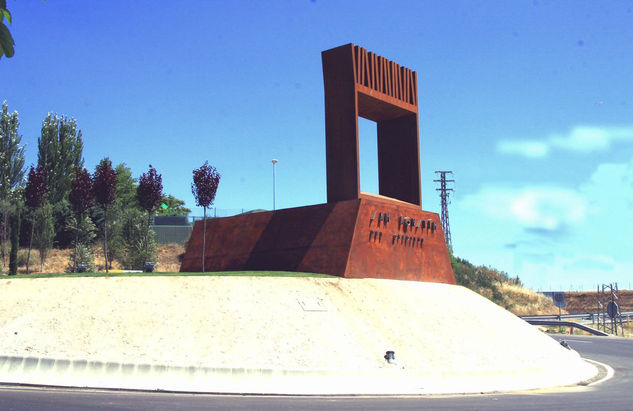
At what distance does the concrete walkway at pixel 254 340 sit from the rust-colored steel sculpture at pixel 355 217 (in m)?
2.31

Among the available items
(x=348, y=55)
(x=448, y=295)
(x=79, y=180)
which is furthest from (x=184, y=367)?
(x=79, y=180)

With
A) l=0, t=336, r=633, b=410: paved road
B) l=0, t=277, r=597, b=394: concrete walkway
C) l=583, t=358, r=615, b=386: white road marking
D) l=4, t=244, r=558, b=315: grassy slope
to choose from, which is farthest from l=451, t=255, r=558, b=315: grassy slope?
l=0, t=336, r=633, b=410: paved road

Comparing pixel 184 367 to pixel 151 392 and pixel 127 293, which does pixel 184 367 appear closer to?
pixel 151 392

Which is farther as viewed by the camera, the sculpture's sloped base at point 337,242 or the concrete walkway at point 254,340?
the sculpture's sloped base at point 337,242

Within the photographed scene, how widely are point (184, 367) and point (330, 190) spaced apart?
12.3 m

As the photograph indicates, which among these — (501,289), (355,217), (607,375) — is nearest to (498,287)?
(501,289)

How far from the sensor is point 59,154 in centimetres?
6412

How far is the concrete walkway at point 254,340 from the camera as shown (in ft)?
55.5

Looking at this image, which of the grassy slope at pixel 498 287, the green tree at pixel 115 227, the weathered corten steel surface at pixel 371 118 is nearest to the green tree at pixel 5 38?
the weathered corten steel surface at pixel 371 118

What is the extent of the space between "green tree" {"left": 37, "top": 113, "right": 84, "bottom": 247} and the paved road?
1984 inches

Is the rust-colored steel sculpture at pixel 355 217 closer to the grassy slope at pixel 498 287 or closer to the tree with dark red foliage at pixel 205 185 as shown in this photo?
the tree with dark red foliage at pixel 205 185

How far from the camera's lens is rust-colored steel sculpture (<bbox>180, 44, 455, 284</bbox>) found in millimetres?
25656

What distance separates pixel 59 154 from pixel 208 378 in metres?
54.4

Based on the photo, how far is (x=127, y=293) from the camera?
818 inches
